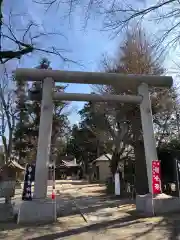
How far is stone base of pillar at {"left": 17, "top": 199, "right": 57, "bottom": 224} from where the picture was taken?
995 centimetres

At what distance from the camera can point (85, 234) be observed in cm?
810

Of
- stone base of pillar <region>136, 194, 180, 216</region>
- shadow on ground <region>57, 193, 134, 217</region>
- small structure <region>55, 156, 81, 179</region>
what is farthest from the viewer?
small structure <region>55, 156, 81, 179</region>

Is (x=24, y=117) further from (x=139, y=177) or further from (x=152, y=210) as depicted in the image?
(x=152, y=210)

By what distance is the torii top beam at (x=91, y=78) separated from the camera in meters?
11.4

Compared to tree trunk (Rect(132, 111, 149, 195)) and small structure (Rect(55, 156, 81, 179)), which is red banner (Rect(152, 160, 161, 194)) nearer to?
tree trunk (Rect(132, 111, 149, 195))

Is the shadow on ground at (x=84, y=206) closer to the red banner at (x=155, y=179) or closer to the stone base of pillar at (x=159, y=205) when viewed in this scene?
the stone base of pillar at (x=159, y=205)

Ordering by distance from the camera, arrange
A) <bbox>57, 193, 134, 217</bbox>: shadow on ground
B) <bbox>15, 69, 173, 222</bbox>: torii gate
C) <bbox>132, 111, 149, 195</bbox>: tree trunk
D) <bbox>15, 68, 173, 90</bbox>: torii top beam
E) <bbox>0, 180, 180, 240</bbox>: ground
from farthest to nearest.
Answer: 1. <bbox>132, 111, 149, 195</bbox>: tree trunk
2. <bbox>57, 193, 134, 217</bbox>: shadow on ground
3. <bbox>15, 68, 173, 90</bbox>: torii top beam
4. <bbox>15, 69, 173, 222</bbox>: torii gate
5. <bbox>0, 180, 180, 240</bbox>: ground

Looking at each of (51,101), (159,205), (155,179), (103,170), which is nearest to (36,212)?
(51,101)

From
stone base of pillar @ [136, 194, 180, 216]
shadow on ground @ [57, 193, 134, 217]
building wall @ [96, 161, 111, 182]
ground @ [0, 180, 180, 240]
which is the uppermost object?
building wall @ [96, 161, 111, 182]

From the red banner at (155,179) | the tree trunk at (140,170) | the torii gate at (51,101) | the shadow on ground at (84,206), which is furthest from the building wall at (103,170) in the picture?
the red banner at (155,179)

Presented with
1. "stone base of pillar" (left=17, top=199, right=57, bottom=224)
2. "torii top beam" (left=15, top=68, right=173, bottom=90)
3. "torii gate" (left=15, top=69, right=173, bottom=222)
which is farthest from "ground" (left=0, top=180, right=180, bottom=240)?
"torii top beam" (left=15, top=68, right=173, bottom=90)

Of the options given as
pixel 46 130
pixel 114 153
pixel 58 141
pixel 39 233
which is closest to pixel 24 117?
pixel 58 141

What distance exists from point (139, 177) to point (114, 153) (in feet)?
27.6

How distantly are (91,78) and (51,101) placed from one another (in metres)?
1.78
